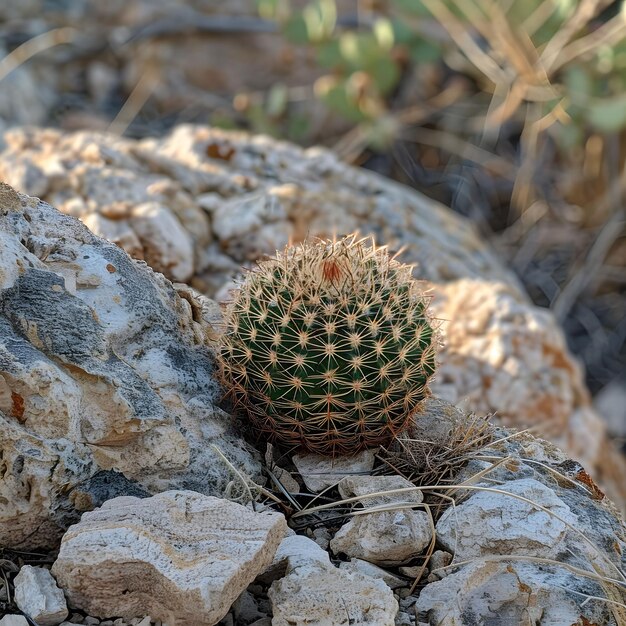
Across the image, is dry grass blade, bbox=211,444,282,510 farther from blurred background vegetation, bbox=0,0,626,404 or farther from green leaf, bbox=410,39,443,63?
green leaf, bbox=410,39,443,63

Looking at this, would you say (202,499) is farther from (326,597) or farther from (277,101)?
(277,101)

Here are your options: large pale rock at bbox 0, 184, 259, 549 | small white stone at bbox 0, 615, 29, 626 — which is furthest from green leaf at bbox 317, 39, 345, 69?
small white stone at bbox 0, 615, 29, 626

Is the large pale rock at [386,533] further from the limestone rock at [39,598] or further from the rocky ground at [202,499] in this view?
the limestone rock at [39,598]

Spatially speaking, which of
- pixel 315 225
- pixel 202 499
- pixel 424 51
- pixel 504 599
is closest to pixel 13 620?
pixel 202 499

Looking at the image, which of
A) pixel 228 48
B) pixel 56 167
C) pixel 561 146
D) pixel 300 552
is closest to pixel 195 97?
pixel 228 48

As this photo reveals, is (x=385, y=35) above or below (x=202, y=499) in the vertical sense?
above

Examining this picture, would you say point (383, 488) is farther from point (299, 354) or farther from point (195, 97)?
point (195, 97)

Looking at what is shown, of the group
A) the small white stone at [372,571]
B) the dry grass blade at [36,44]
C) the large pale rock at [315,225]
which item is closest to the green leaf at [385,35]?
the large pale rock at [315,225]
